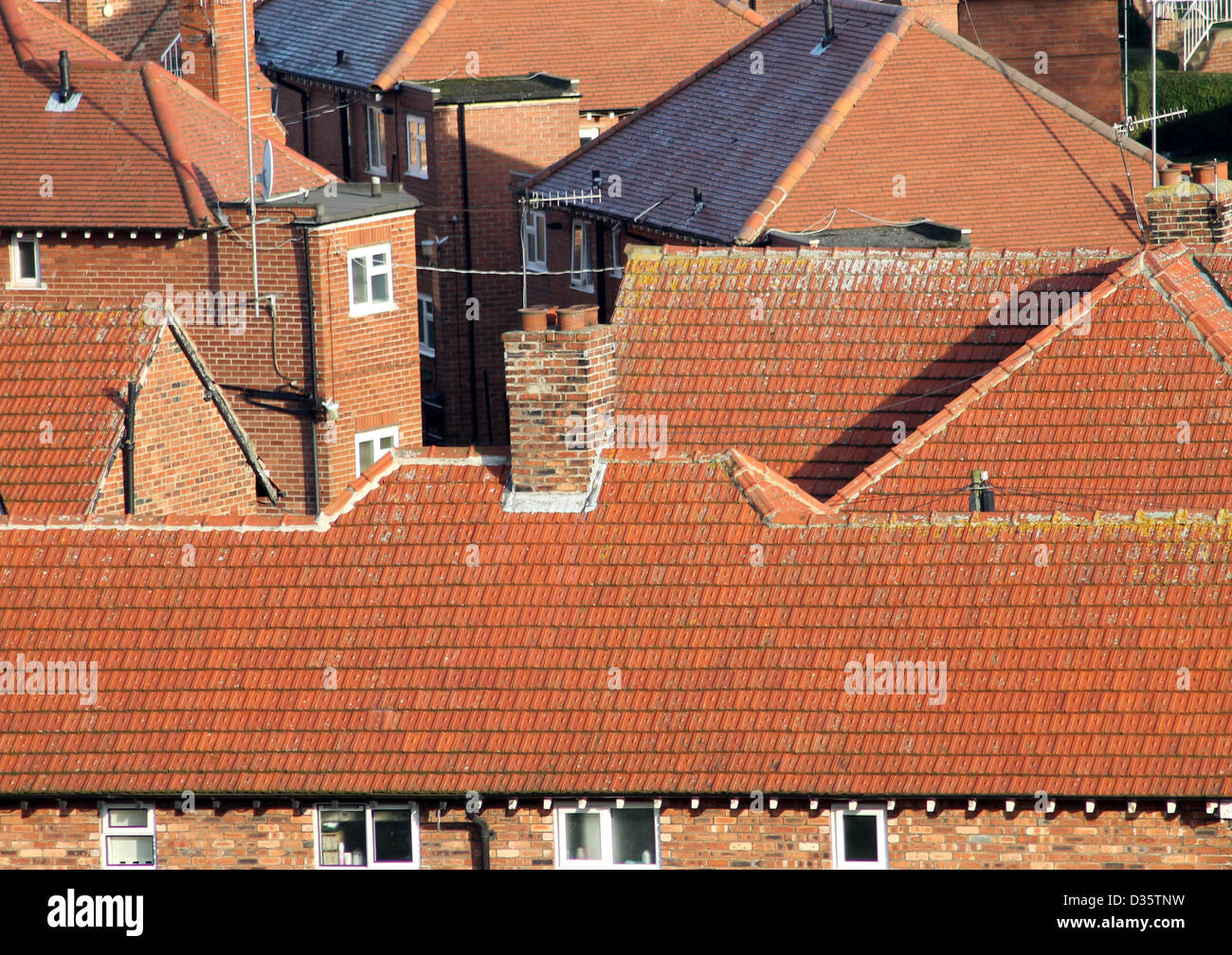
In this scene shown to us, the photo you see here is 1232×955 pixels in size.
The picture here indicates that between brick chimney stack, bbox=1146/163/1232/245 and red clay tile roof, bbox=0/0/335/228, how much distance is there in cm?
1451

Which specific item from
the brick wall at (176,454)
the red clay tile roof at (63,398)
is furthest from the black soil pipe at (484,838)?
the brick wall at (176,454)

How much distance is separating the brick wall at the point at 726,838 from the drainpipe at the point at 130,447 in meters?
7.17

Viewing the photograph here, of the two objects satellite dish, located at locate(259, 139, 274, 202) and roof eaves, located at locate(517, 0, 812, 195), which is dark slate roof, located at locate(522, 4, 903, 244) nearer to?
roof eaves, located at locate(517, 0, 812, 195)

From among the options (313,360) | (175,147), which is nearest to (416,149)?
(175,147)

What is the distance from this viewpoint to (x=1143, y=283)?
78.2 feet

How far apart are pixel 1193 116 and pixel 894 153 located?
2400 cm

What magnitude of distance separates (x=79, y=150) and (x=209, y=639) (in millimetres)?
18302

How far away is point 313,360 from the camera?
33875mm

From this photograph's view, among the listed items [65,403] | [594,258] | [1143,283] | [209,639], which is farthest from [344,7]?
[209,639]

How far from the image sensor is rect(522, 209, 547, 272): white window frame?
4288 cm

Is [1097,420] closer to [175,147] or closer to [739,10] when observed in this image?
[175,147]

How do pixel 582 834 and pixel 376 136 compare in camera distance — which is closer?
pixel 582 834

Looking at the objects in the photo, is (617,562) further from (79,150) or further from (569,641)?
(79,150)

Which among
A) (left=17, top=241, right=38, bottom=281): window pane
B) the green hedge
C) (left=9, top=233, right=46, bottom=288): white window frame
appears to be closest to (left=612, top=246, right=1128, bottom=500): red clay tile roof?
(left=9, top=233, right=46, bottom=288): white window frame
